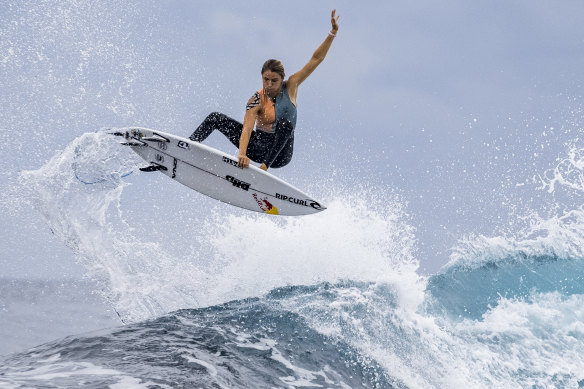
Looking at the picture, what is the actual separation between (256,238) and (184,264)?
146cm

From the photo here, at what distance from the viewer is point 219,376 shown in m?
4.54

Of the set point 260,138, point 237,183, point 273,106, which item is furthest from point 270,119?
point 237,183

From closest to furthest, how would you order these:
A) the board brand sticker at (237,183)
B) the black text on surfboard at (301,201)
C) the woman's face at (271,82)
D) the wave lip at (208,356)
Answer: the wave lip at (208,356)
the woman's face at (271,82)
the black text on surfboard at (301,201)
the board brand sticker at (237,183)

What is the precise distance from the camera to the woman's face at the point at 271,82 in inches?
Result: 274

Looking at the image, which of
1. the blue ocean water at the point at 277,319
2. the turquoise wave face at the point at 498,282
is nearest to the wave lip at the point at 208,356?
the blue ocean water at the point at 277,319

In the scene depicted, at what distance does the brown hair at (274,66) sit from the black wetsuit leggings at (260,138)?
0.64 meters

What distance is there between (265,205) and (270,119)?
1.30 m

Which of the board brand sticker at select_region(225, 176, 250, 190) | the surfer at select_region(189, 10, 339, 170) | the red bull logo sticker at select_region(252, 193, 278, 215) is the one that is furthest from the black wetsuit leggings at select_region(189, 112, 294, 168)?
the red bull logo sticker at select_region(252, 193, 278, 215)

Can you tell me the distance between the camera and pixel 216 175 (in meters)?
7.78

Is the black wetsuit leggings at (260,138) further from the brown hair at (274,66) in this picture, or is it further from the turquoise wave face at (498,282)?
the turquoise wave face at (498,282)

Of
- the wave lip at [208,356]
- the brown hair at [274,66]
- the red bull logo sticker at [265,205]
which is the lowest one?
the wave lip at [208,356]

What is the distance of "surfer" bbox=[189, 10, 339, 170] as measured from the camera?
7.02 m

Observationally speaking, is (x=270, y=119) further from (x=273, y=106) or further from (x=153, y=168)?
(x=153, y=168)

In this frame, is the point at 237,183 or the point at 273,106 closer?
the point at 273,106
